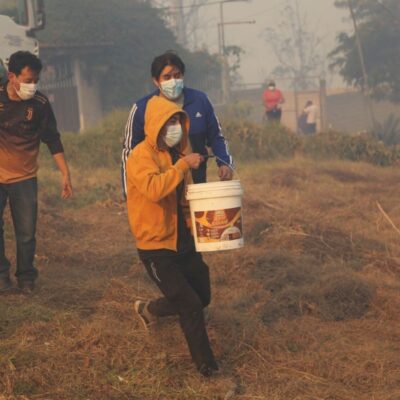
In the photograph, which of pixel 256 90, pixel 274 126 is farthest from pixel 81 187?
pixel 256 90

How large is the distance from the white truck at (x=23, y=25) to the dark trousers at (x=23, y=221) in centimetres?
627

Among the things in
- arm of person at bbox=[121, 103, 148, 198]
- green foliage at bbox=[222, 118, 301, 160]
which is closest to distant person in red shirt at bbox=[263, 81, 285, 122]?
green foliage at bbox=[222, 118, 301, 160]

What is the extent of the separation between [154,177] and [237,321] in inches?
60.7

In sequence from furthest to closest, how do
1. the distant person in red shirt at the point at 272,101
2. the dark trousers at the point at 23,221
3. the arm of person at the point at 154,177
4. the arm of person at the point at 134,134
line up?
the distant person in red shirt at the point at 272,101
the dark trousers at the point at 23,221
the arm of person at the point at 134,134
the arm of person at the point at 154,177

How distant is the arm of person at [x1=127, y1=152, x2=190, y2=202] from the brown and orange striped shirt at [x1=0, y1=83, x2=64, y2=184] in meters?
1.66

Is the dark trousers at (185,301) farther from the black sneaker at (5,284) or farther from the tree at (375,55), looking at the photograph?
the tree at (375,55)

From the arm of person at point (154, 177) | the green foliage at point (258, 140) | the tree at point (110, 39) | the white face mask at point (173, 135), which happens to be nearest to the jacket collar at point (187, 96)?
the white face mask at point (173, 135)

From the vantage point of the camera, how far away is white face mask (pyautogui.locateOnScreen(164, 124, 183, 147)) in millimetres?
4402

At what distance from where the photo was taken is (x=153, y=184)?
4270 mm

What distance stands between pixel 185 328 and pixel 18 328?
1.16 metres

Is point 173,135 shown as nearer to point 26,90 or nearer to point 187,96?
point 187,96

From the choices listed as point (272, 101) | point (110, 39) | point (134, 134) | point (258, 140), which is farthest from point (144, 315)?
point (110, 39)

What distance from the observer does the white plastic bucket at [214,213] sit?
14.3ft

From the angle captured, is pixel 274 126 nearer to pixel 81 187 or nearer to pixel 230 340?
pixel 81 187
